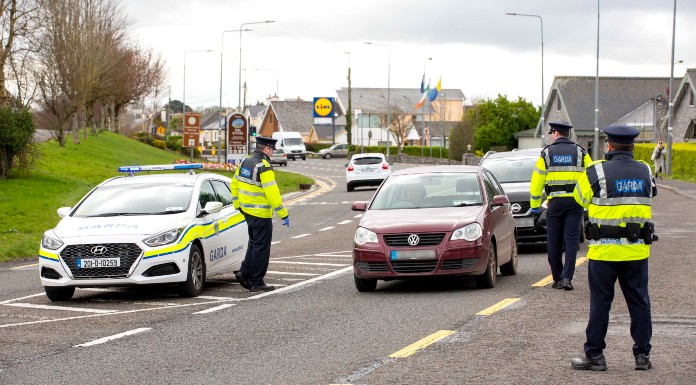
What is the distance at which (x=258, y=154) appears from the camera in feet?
48.4

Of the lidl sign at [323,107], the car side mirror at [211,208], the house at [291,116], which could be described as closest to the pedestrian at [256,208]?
the car side mirror at [211,208]

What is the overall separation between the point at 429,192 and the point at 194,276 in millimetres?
3128

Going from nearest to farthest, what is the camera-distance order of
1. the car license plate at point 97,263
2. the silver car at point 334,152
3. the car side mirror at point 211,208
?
the car license plate at point 97,263 < the car side mirror at point 211,208 < the silver car at point 334,152

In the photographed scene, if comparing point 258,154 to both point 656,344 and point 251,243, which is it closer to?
point 251,243

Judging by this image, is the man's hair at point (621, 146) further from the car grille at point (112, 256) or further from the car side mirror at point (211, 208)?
the car side mirror at point (211, 208)

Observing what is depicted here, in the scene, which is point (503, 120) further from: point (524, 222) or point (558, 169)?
point (558, 169)

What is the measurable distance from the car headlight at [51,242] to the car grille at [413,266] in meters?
3.80

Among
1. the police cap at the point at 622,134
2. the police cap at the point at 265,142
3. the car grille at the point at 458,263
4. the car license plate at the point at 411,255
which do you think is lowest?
the car grille at the point at 458,263

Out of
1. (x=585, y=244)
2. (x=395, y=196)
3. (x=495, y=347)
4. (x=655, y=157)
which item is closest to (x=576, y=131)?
(x=655, y=157)

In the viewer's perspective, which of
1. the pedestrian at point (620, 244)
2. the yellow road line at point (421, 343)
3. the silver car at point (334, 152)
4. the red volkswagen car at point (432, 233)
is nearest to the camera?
the pedestrian at point (620, 244)

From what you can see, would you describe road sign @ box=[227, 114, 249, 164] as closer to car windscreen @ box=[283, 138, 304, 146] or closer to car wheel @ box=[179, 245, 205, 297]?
car wheel @ box=[179, 245, 205, 297]

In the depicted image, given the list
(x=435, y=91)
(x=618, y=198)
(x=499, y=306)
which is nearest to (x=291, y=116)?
(x=435, y=91)

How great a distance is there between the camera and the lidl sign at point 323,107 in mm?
155125

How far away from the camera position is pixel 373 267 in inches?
539
